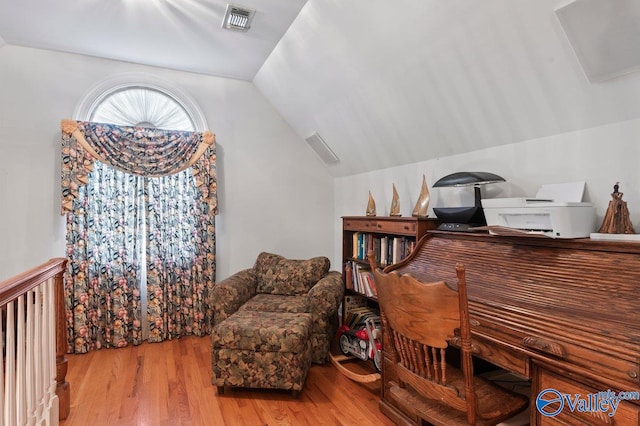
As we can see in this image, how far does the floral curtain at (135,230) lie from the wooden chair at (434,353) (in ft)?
7.70

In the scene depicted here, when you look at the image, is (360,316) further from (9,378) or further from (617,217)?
(9,378)

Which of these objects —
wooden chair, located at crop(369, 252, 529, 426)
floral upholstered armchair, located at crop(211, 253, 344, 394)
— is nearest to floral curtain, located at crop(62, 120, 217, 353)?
floral upholstered armchair, located at crop(211, 253, 344, 394)

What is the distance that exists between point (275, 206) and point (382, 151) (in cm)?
138

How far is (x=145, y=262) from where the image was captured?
3262 millimetres

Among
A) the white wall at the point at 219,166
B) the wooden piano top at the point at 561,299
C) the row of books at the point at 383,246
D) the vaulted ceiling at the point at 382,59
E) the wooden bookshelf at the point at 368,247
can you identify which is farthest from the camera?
the white wall at the point at 219,166

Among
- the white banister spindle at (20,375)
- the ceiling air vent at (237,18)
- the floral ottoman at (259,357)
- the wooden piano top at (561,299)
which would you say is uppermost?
the ceiling air vent at (237,18)

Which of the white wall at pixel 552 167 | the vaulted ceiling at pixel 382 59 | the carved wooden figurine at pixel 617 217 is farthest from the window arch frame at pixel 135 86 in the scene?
the carved wooden figurine at pixel 617 217

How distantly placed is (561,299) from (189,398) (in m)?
2.19

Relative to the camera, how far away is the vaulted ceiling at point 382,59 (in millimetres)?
1627

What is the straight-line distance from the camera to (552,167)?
185 centimetres

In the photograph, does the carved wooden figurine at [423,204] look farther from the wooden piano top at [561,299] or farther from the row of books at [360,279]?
the row of books at [360,279]

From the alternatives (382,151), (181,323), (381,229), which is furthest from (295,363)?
(382,151)

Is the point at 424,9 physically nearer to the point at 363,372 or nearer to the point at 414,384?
the point at 414,384

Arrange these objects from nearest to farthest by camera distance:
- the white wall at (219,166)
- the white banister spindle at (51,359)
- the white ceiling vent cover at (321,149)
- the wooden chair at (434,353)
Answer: the wooden chair at (434,353)
the white banister spindle at (51,359)
the white wall at (219,166)
the white ceiling vent cover at (321,149)
